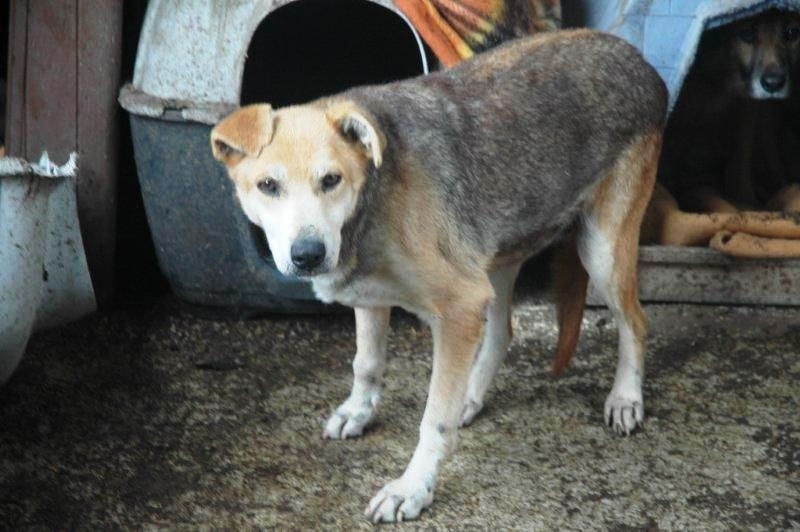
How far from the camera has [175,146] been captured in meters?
4.73

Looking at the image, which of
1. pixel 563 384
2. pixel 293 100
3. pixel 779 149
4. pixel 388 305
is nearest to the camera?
pixel 388 305

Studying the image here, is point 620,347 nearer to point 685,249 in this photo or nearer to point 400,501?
point 685,249

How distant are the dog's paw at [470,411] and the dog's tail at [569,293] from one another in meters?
0.40

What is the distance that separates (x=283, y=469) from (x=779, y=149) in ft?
12.1

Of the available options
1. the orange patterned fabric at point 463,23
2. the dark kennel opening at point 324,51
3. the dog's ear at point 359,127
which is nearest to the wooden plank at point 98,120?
the dark kennel opening at point 324,51

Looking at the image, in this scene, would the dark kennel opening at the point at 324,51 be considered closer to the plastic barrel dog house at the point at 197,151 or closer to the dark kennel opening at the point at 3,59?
the plastic barrel dog house at the point at 197,151

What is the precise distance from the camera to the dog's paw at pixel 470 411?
13.8ft

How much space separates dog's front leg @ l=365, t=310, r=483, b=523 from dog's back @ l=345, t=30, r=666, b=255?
0.30 meters

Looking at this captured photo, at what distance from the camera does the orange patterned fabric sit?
4.55 meters

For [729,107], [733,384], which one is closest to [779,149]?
[729,107]

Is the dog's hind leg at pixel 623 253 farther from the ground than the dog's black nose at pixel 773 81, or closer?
closer

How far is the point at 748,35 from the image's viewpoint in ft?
18.1

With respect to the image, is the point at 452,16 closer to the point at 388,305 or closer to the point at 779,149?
the point at 388,305

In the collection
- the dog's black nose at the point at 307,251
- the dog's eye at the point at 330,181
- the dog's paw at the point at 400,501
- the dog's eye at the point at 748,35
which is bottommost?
the dog's paw at the point at 400,501
